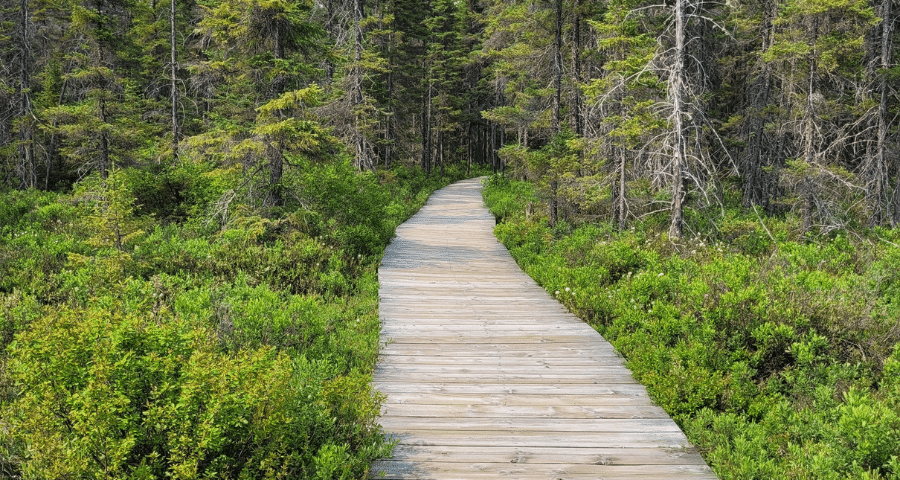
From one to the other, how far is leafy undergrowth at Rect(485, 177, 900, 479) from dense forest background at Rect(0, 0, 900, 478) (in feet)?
0.11

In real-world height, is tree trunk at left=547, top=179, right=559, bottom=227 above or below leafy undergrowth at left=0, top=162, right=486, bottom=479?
above

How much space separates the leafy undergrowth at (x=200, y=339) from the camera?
3141 millimetres

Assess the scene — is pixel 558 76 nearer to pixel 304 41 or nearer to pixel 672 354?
pixel 304 41

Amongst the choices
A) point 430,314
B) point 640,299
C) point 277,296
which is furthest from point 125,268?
point 640,299

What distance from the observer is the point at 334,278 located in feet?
30.9

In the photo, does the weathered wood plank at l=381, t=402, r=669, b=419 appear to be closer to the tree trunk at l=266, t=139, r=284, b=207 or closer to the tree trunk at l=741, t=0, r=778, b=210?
the tree trunk at l=266, t=139, r=284, b=207

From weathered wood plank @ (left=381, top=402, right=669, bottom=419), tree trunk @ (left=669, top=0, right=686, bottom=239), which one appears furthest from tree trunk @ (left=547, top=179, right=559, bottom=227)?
weathered wood plank @ (left=381, top=402, right=669, bottom=419)

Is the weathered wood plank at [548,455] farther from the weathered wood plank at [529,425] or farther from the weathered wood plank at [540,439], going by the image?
the weathered wood plank at [529,425]

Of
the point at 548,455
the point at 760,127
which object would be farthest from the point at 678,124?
the point at 760,127

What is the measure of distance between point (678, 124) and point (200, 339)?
939cm

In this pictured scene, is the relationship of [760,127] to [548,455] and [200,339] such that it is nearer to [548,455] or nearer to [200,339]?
[548,455]

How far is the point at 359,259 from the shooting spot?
1140 cm

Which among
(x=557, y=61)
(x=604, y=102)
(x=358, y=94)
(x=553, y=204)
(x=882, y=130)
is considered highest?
(x=358, y=94)

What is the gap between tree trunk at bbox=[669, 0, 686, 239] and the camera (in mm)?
10031
